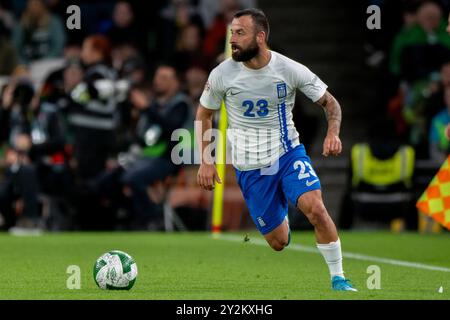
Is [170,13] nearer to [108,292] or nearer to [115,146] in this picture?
[115,146]

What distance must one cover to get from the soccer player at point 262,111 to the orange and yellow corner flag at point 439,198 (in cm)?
240

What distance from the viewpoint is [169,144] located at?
19.3m

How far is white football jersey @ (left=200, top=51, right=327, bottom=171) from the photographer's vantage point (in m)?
10.9

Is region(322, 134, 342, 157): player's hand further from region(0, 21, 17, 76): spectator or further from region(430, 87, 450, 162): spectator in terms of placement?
region(0, 21, 17, 76): spectator

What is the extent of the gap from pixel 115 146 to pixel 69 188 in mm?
964

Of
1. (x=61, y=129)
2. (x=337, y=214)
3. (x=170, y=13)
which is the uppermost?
(x=170, y=13)

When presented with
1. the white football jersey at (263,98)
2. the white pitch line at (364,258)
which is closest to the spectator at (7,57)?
the white pitch line at (364,258)

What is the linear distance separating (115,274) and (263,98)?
1.89 meters

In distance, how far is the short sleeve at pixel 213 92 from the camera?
11.0 m

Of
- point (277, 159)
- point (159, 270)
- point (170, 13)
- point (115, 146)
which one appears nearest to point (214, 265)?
point (159, 270)

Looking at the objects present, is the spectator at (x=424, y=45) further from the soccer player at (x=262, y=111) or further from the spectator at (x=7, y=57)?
the soccer player at (x=262, y=111)

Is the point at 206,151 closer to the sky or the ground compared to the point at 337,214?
closer to the sky

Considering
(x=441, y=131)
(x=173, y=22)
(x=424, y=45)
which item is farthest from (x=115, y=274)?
(x=173, y=22)

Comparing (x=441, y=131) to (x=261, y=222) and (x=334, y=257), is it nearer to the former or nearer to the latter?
(x=261, y=222)
